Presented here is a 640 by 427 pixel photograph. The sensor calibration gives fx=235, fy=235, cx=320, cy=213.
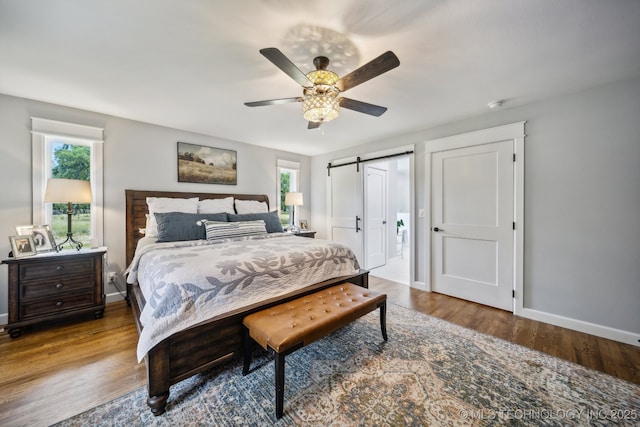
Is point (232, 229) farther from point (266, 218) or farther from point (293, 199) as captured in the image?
point (293, 199)

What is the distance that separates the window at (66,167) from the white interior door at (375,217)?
393 cm

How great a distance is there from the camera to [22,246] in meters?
2.26

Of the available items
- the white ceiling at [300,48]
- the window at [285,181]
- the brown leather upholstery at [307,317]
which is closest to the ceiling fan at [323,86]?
the white ceiling at [300,48]

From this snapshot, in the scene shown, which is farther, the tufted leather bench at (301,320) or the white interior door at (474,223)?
the white interior door at (474,223)

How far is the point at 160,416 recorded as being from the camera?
1357 mm

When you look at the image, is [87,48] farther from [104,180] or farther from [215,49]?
[104,180]

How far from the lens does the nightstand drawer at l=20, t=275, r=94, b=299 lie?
222 cm

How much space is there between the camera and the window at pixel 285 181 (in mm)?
4713

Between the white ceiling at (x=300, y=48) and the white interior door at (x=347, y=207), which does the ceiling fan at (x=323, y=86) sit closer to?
the white ceiling at (x=300, y=48)

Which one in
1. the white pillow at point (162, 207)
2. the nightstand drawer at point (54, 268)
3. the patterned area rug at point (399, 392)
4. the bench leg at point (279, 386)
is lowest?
the patterned area rug at point (399, 392)

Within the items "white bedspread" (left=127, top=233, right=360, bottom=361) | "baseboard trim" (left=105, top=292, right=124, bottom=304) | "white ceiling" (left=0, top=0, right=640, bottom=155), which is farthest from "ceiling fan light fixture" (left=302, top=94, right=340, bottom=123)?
"baseboard trim" (left=105, top=292, right=124, bottom=304)

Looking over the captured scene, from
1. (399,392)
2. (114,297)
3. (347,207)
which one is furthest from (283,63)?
(114,297)

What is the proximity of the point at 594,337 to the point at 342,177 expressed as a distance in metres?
3.73

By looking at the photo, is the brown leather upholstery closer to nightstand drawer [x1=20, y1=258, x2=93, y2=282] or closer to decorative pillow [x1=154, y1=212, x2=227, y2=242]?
decorative pillow [x1=154, y1=212, x2=227, y2=242]
